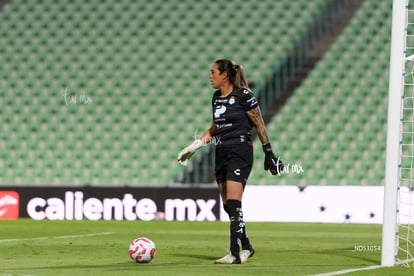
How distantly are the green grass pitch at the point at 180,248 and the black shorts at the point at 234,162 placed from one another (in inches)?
31.9

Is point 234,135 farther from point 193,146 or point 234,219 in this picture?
point 234,219

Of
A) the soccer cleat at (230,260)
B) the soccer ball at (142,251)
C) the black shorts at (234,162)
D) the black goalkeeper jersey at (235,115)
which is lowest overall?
the soccer cleat at (230,260)

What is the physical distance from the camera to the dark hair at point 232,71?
8.62m

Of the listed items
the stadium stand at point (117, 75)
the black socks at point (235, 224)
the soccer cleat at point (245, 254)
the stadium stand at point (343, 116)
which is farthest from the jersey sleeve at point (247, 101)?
the stadium stand at point (117, 75)

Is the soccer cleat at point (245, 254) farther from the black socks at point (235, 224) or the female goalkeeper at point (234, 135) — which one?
the black socks at point (235, 224)

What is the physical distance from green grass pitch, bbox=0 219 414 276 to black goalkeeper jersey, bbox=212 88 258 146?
3.88ft

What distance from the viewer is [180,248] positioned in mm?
10883

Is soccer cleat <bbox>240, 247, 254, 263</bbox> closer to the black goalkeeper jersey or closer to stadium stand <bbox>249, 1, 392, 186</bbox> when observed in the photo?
the black goalkeeper jersey

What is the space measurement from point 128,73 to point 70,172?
304 cm

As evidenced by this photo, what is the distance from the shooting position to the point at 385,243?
27.2ft

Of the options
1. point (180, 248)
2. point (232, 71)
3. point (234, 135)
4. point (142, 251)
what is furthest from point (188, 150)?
point (180, 248)

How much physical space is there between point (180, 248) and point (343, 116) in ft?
36.8

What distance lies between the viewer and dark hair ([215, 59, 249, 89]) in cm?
862

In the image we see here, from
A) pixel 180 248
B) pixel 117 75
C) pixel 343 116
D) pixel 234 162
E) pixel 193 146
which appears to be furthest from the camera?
pixel 117 75
